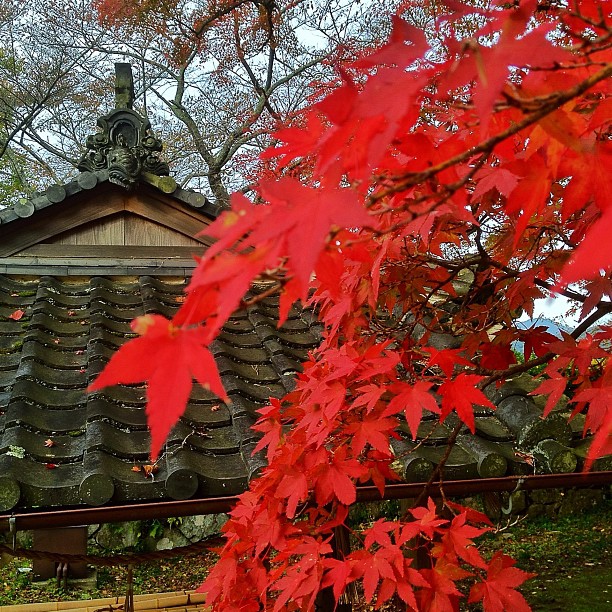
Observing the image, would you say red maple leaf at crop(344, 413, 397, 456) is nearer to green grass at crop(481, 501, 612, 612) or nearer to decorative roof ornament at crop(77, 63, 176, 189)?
decorative roof ornament at crop(77, 63, 176, 189)

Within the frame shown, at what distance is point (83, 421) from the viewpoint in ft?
6.99

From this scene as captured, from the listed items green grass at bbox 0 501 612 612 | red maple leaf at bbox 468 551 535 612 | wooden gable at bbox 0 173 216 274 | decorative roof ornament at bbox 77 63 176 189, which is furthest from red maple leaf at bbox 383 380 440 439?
green grass at bbox 0 501 612 612

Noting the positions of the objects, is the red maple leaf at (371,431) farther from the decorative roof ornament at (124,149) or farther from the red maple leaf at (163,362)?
the decorative roof ornament at (124,149)

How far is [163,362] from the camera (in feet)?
1.71

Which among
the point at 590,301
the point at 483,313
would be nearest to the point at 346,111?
the point at 590,301

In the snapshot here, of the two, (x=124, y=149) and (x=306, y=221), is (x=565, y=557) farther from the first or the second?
(x=306, y=221)

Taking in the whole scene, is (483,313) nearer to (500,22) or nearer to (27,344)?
(500,22)

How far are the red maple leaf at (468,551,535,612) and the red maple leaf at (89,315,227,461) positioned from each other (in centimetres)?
127

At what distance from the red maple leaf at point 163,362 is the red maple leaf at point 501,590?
1.27 metres

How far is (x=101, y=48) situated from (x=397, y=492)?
1191 centimetres

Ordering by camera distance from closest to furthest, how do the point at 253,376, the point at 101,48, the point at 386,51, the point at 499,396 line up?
A: the point at 386,51
the point at 499,396
the point at 253,376
the point at 101,48

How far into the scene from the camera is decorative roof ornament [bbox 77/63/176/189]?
11.4ft

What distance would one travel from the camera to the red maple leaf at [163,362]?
503 mm

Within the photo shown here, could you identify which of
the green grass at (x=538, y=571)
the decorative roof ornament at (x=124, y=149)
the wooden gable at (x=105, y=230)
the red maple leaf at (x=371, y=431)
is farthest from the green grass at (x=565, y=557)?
the red maple leaf at (x=371, y=431)
